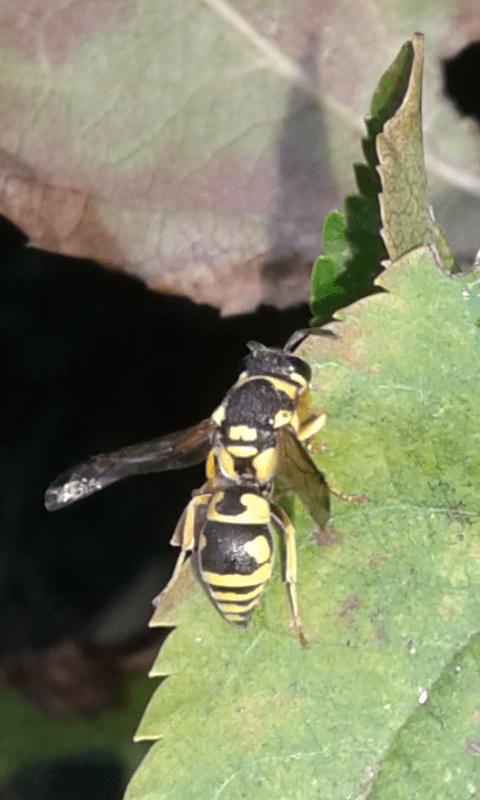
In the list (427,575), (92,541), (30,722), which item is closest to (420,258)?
(427,575)

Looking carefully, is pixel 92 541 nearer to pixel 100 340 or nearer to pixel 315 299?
pixel 100 340

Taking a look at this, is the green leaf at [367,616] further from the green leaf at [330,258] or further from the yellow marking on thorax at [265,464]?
the green leaf at [330,258]

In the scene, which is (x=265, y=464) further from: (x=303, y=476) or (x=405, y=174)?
(x=405, y=174)

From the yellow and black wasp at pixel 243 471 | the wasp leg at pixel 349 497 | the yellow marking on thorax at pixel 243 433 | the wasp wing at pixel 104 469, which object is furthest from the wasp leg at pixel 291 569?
the wasp wing at pixel 104 469

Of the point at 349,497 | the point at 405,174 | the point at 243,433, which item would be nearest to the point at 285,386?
the point at 243,433

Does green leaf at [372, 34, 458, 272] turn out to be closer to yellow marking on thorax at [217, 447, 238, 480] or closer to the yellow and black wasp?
the yellow and black wasp
